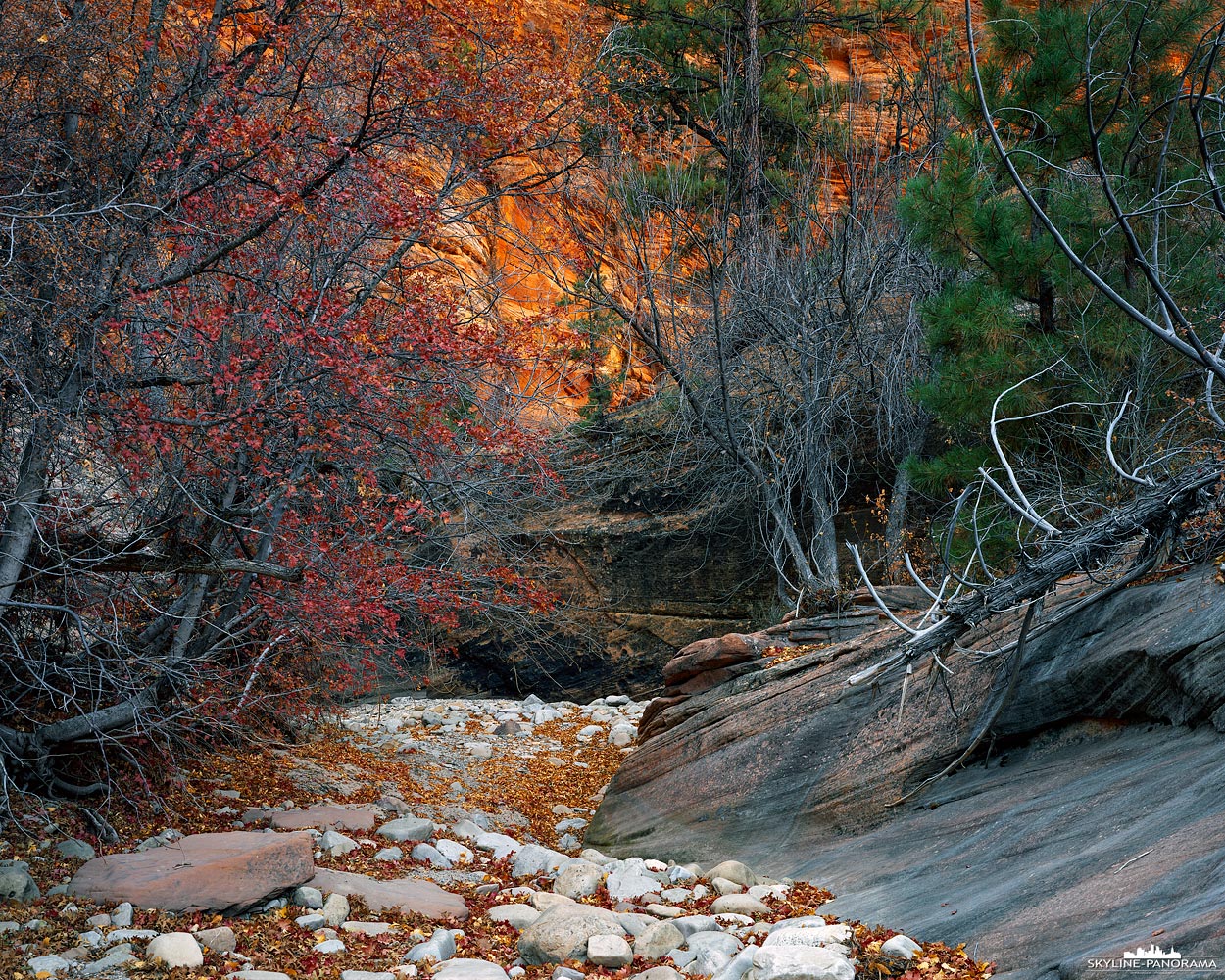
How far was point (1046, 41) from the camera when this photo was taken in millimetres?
8086

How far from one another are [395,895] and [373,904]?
0.15 metres

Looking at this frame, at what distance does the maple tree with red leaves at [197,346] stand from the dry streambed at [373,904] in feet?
1.92

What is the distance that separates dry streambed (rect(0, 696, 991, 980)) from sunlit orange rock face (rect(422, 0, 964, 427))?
328 centimetres

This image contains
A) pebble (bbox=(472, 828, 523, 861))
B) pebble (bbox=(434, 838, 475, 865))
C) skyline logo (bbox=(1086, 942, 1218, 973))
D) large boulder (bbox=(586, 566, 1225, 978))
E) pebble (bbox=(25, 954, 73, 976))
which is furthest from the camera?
pebble (bbox=(472, 828, 523, 861))

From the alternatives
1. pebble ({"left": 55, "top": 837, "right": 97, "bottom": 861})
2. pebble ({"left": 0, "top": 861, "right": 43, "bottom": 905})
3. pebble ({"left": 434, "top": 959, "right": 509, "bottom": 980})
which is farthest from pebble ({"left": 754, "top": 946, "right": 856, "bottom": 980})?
pebble ({"left": 55, "top": 837, "right": 97, "bottom": 861})

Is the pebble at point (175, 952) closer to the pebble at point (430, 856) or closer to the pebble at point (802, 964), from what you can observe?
the pebble at point (430, 856)

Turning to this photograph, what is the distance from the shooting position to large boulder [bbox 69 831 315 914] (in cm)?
423

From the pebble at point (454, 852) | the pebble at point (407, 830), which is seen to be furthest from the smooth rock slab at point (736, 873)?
the pebble at point (407, 830)

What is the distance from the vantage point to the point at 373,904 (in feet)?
15.3

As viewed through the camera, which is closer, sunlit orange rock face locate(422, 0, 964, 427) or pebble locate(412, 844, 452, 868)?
pebble locate(412, 844, 452, 868)

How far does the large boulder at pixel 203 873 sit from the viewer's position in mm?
4227

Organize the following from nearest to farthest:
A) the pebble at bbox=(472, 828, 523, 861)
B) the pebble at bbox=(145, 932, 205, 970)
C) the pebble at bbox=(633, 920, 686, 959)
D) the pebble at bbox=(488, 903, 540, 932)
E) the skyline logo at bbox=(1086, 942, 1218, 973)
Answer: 1. the skyline logo at bbox=(1086, 942, 1218, 973)
2. the pebble at bbox=(145, 932, 205, 970)
3. the pebble at bbox=(633, 920, 686, 959)
4. the pebble at bbox=(488, 903, 540, 932)
5. the pebble at bbox=(472, 828, 523, 861)

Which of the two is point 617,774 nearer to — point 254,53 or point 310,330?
point 310,330

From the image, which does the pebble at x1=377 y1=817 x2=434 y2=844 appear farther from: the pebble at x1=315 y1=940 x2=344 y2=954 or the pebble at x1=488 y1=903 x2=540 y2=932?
the pebble at x1=315 y1=940 x2=344 y2=954
